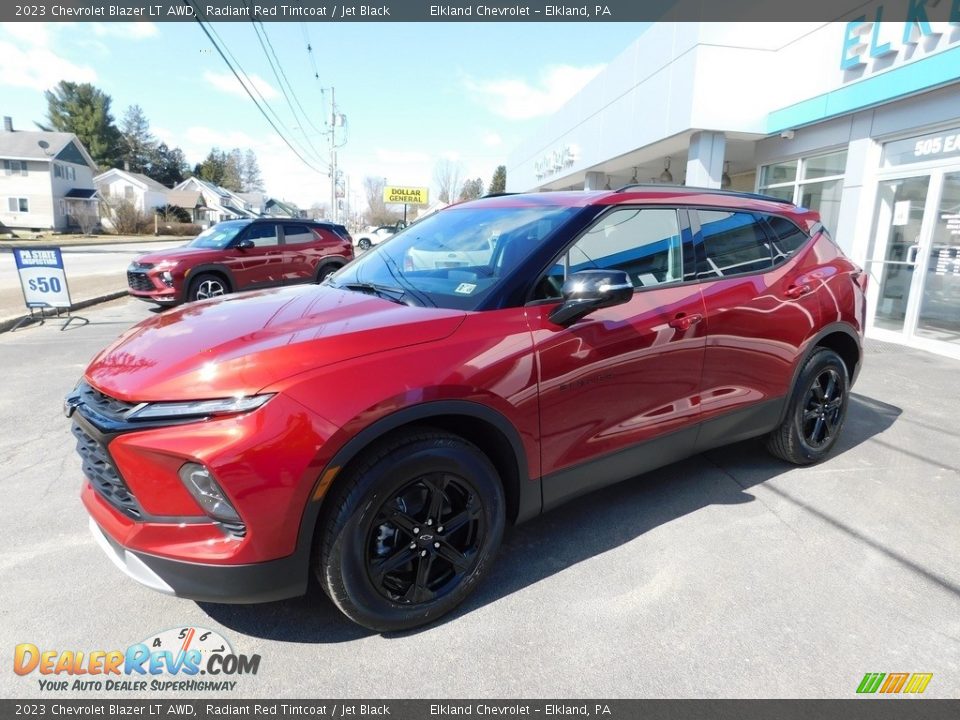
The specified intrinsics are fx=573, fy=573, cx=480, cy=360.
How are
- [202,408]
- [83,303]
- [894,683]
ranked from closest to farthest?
[202,408], [894,683], [83,303]

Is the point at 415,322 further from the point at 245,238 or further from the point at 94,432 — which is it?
the point at 245,238

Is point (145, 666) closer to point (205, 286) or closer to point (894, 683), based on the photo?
point (894, 683)

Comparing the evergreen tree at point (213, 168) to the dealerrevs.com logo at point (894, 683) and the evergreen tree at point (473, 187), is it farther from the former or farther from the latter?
the dealerrevs.com logo at point (894, 683)

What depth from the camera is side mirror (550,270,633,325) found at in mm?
2424

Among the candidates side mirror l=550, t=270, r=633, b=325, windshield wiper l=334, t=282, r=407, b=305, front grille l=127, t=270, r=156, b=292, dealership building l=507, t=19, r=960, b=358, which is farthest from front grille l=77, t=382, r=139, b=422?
front grille l=127, t=270, r=156, b=292

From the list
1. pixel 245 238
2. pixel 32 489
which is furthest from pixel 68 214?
pixel 32 489

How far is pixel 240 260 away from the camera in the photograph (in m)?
10.7

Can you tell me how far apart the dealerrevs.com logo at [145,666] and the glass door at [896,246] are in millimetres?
9698

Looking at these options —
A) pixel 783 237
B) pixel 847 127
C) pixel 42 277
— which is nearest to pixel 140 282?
pixel 42 277

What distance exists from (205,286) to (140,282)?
103cm

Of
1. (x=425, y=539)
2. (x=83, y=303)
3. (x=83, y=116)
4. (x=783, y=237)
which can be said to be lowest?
(x=83, y=303)

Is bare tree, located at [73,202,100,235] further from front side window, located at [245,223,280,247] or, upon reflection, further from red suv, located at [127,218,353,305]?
front side window, located at [245,223,280,247]

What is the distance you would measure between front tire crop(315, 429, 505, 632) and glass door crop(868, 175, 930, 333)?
874 centimetres

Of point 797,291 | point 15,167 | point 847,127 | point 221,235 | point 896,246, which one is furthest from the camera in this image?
point 15,167
